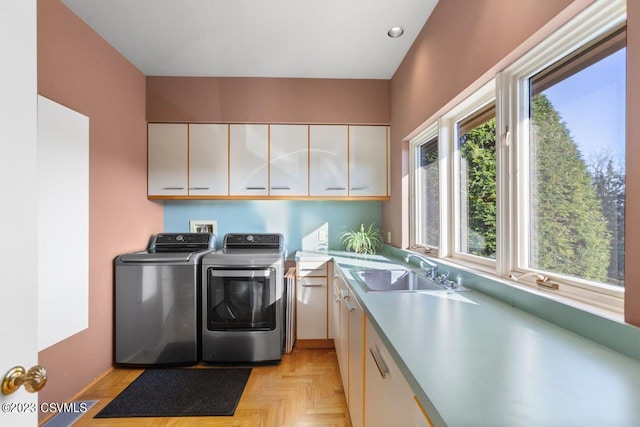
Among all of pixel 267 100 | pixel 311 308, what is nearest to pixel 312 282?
pixel 311 308

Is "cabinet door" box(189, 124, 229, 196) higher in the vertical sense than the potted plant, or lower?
higher

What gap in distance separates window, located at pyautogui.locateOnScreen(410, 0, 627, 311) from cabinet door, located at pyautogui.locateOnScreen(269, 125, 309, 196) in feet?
4.82

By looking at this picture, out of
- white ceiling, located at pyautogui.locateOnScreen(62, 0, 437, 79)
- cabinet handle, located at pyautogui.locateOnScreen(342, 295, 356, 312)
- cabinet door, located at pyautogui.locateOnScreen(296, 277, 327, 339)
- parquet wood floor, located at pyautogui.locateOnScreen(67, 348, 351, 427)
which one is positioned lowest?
parquet wood floor, located at pyautogui.locateOnScreen(67, 348, 351, 427)

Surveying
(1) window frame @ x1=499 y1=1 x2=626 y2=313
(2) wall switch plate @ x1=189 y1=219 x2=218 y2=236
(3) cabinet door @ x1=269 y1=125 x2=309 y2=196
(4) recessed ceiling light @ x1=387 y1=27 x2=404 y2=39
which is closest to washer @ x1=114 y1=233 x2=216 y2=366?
(2) wall switch plate @ x1=189 y1=219 x2=218 y2=236

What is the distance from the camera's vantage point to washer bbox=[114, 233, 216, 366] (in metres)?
2.33

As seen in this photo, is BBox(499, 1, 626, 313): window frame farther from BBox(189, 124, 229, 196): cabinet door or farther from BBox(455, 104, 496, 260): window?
BBox(189, 124, 229, 196): cabinet door

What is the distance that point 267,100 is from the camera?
2857mm

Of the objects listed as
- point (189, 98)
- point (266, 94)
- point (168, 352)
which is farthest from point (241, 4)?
point (168, 352)

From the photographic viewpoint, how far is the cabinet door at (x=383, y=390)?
0.77m

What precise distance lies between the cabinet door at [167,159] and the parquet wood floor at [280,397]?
156 centimetres

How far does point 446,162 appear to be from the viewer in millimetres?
1994

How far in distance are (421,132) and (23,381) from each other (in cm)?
242

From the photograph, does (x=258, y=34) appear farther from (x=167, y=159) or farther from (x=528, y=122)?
(x=528, y=122)

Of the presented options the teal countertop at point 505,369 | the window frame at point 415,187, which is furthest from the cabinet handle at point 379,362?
the window frame at point 415,187
